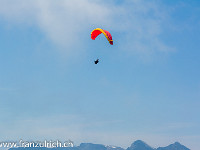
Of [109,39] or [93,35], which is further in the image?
[93,35]

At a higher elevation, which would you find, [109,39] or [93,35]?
[93,35]

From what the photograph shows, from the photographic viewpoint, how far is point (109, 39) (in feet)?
292

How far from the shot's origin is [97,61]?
3863 inches

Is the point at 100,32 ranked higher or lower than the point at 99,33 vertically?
lower

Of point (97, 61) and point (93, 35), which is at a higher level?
point (93, 35)

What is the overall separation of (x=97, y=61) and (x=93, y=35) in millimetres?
9085

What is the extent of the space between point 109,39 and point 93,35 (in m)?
11.4

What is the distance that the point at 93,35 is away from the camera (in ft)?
324

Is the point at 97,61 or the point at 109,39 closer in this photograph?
the point at 109,39

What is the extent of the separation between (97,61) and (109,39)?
11857 mm

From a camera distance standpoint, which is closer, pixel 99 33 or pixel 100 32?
pixel 100 32
